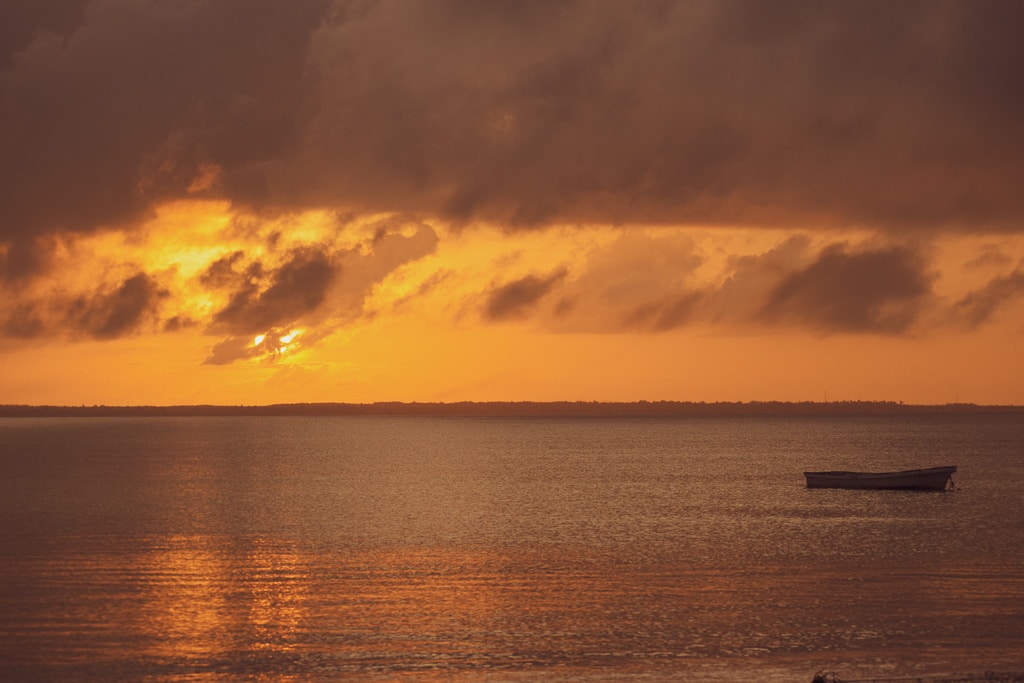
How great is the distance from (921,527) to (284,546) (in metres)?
49.5

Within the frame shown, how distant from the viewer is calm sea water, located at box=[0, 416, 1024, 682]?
1726 inches

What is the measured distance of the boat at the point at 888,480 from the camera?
13050 centimetres

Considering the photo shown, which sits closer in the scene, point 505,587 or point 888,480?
point 505,587

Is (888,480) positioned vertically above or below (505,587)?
above

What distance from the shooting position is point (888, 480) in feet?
431

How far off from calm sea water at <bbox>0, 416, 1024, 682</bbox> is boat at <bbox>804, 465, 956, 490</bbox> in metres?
9.64

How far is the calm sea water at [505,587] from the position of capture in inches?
1726

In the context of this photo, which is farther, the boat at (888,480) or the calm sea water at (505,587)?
the boat at (888,480)

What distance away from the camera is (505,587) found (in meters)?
60.8

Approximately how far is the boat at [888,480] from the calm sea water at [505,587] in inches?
379

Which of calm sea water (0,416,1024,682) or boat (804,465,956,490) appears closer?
calm sea water (0,416,1024,682)

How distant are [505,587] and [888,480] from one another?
82.7 meters

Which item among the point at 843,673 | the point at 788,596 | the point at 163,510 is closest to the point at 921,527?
the point at 788,596

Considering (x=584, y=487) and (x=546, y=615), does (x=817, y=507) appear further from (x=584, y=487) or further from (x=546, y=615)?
(x=546, y=615)
